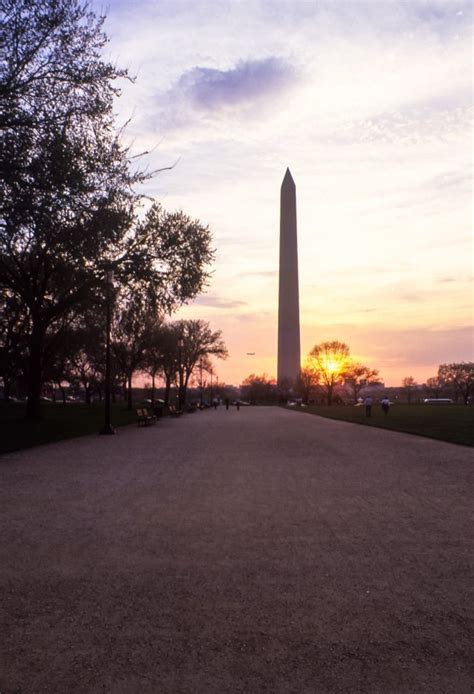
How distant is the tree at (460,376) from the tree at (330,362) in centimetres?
2302

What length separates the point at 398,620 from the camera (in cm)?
462

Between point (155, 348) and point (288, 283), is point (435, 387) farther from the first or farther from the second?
point (155, 348)

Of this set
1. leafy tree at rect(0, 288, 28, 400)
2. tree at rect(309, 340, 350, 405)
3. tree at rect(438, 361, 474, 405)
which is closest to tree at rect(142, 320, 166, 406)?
leafy tree at rect(0, 288, 28, 400)

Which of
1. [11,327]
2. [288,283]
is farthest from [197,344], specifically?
[11,327]

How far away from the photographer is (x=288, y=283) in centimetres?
7562

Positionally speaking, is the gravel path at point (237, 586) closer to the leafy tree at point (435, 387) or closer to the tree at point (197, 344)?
the tree at point (197, 344)

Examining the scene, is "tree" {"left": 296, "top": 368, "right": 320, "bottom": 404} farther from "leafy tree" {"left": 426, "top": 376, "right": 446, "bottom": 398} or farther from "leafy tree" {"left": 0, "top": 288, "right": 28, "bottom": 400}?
"leafy tree" {"left": 0, "top": 288, "right": 28, "bottom": 400}

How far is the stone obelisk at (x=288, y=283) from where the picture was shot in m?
73.4

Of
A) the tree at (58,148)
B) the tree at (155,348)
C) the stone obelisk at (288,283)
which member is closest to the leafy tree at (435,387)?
the stone obelisk at (288,283)

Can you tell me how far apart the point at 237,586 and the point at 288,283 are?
7106 centimetres

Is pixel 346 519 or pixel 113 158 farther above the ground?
pixel 113 158

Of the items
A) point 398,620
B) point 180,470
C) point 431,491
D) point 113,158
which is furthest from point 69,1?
point 398,620

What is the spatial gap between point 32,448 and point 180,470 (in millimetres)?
7332

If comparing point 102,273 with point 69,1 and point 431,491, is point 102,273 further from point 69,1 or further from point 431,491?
point 431,491
